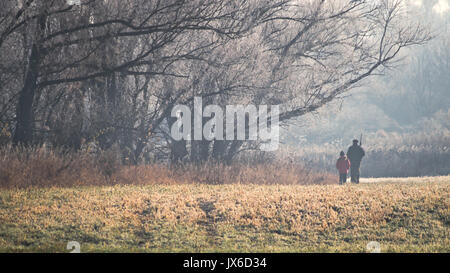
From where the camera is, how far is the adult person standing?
2159cm

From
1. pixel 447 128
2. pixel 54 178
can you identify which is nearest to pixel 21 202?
pixel 54 178

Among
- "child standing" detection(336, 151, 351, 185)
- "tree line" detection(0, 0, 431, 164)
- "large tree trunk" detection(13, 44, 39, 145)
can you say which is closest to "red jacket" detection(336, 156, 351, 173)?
"child standing" detection(336, 151, 351, 185)

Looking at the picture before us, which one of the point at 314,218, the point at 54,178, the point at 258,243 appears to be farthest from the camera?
the point at 54,178

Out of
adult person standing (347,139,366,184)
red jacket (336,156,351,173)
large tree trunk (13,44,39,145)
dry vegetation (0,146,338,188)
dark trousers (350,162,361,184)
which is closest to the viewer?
dry vegetation (0,146,338,188)

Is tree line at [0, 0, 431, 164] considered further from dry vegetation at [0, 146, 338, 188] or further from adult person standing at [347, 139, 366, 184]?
adult person standing at [347, 139, 366, 184]

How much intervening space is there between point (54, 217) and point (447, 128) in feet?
172

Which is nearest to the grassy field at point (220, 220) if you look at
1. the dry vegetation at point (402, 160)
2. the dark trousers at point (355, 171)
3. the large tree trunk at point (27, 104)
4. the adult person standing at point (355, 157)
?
the large tree trunk at point (27, 104)

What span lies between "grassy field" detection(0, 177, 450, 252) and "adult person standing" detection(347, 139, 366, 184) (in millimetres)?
6617

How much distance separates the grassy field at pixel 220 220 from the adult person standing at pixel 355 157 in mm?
6617

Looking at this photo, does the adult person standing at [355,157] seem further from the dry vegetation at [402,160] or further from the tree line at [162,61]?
the dry vegetation at [402,160]

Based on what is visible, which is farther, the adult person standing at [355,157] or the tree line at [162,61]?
the adult person standing at [355,157]

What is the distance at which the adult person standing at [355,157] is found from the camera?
70.8ft

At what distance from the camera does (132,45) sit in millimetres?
20062

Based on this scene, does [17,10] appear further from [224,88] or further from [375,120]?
[375,120]
